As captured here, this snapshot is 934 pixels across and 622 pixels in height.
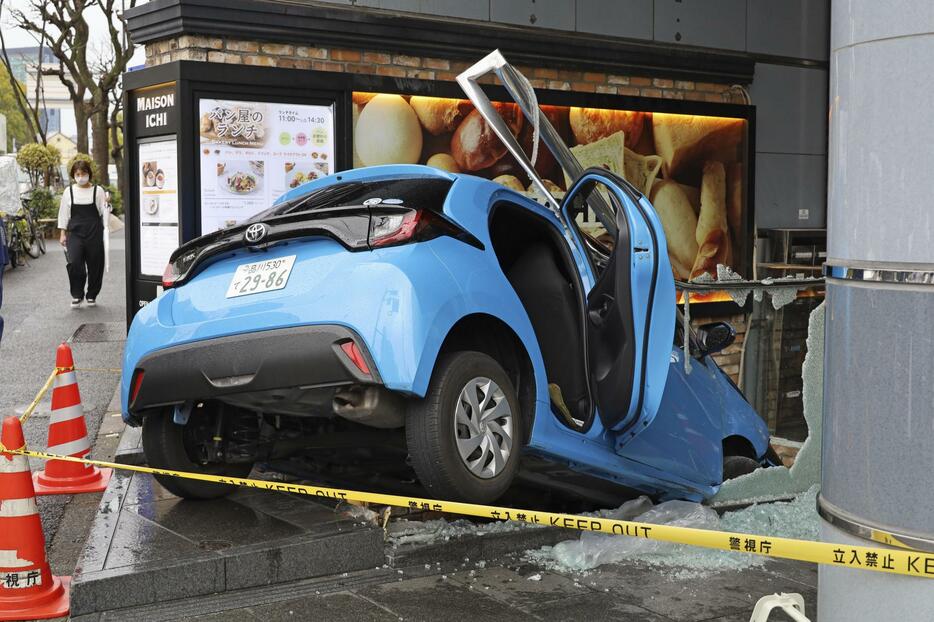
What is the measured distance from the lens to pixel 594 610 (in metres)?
4.53

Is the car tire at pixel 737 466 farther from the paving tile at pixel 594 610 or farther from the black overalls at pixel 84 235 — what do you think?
the black overalls at pixel 84 235

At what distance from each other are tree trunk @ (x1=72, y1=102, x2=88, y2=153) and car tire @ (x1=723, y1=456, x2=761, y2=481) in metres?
39.2

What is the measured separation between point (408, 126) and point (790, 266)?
4469 millimetres

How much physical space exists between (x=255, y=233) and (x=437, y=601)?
173cm

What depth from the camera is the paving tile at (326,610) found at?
432cm

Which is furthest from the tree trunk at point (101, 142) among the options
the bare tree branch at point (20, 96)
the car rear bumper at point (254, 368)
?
the car rear bumper at point (254, 368)

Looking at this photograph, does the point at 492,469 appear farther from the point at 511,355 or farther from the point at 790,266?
the point at 790,266

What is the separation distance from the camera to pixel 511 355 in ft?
16.4

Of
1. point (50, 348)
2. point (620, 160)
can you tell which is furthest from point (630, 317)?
point (50, 348)

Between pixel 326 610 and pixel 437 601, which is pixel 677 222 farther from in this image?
pixel 326 610

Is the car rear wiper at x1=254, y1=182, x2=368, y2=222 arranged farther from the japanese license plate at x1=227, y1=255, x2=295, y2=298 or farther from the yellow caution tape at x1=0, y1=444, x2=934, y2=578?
the yellow caution tape at x1=0, y1=444, x2=934, y2=578

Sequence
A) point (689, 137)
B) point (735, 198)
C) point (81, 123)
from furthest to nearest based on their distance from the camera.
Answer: point (81, 123), point (735, 198), point (689, 137)

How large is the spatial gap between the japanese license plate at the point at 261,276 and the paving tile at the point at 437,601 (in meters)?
1.34

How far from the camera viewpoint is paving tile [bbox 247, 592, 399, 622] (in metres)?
4.32
